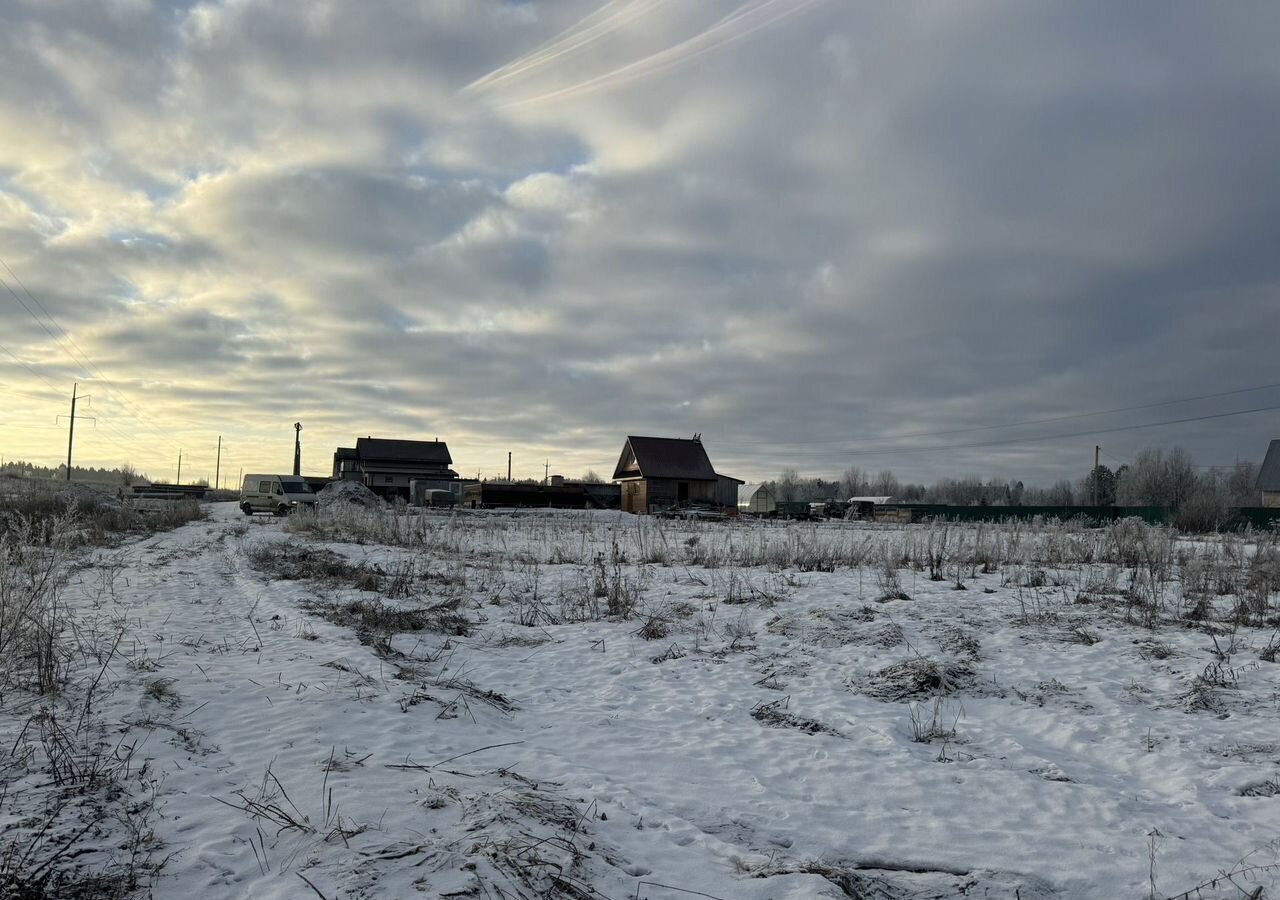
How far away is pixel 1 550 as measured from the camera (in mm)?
5469

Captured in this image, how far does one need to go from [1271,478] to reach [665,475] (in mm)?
47367

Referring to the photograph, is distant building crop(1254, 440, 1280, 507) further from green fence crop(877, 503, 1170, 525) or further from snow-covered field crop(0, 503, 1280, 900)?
snow-covered field crop(0, 503, 1280, 900)

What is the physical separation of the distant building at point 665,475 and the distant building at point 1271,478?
4126cm

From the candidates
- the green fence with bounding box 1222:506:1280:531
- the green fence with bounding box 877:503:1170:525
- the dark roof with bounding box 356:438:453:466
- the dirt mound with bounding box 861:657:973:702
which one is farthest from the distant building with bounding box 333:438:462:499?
the dirt mound with bounding box 861:657:973:702

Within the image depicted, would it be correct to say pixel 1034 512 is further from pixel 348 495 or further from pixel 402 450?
pixel 402 450

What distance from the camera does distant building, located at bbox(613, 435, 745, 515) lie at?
54219 millimetres

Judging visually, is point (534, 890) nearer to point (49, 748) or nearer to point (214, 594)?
point (49, 748)

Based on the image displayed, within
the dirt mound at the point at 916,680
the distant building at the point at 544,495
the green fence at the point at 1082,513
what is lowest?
the dirt mound at the point at 916,680

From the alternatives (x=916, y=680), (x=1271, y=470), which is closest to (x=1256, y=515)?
(x=1271, y=470)

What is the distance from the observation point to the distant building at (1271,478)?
2191 inches

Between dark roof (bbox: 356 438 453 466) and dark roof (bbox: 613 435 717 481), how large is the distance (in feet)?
55.1

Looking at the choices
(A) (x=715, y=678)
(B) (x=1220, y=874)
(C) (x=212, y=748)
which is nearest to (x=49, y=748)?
(C) (x=212, y=748)

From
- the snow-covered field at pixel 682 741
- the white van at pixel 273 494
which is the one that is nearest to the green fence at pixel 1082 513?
the snow-covered field at pixel 682 741

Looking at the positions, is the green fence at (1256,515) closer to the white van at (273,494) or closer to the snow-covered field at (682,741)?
the snow-covered field at (682,741)
